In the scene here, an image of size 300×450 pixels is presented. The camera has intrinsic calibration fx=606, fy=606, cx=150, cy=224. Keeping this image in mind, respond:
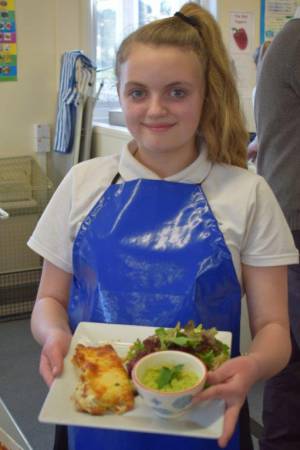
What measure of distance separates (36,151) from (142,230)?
2460 millimetres

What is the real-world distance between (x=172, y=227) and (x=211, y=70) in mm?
303

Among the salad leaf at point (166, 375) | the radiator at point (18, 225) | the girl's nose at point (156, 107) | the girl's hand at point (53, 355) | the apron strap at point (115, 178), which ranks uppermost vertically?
the girl's nose at point (156, 107)

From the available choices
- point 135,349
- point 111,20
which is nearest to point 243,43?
point 111,20

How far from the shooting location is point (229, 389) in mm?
845

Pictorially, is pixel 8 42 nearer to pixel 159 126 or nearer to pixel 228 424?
pixel 159 126

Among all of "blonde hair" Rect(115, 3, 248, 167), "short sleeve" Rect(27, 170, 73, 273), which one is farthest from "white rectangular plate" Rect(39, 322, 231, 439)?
"blonde hair" Rect(115, 3, 248, 167)

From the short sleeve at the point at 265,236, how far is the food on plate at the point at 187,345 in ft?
0.65

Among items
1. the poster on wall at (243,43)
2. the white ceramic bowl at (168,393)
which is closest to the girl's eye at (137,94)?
the white ceramic bowl at (168,393)

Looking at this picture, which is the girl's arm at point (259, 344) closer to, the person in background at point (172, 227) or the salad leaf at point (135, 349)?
the person in background at point (172, 227)

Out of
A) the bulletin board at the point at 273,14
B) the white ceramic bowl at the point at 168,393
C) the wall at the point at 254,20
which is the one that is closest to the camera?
the white ceramic bowl at the point at 168,393

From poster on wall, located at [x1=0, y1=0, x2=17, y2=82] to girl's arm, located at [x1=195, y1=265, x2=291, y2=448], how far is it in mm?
2535

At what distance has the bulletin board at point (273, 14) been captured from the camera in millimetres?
3696

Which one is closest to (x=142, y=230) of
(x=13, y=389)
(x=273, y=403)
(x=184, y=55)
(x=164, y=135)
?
(x=164, y=135)

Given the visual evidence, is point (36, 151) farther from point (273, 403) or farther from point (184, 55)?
point (184, 55)
